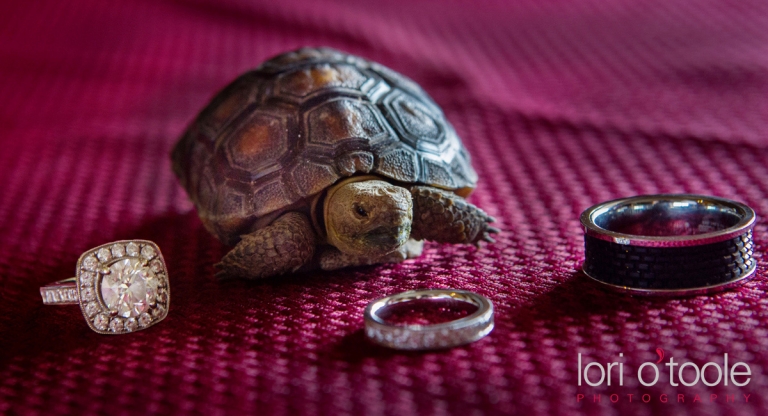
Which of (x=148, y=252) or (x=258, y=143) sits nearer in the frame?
(x=148, y=252)

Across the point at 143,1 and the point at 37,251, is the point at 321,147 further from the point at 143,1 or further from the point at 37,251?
the point at 143,1

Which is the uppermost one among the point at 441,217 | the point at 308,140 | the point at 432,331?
the point at 308,140

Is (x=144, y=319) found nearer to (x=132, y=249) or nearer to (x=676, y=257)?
(x=132, y=249)

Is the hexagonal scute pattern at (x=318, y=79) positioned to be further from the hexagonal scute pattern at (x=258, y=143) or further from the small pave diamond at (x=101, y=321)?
the small pave diamond at (x=101, y=321)

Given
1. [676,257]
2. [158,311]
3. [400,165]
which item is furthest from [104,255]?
[676,257]

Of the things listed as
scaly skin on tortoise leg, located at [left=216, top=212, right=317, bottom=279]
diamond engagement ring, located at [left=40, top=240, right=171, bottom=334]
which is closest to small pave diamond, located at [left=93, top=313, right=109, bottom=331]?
diamond engagement ring, located at [left=40, top=240, right=171, bottom=334]

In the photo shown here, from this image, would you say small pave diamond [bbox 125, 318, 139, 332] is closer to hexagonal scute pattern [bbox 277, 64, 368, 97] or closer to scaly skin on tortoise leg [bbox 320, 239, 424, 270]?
scaly skin on tortoise leg [bbox 320, 239, 424, 270]

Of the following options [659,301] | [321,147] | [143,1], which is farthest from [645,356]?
[143,1]
